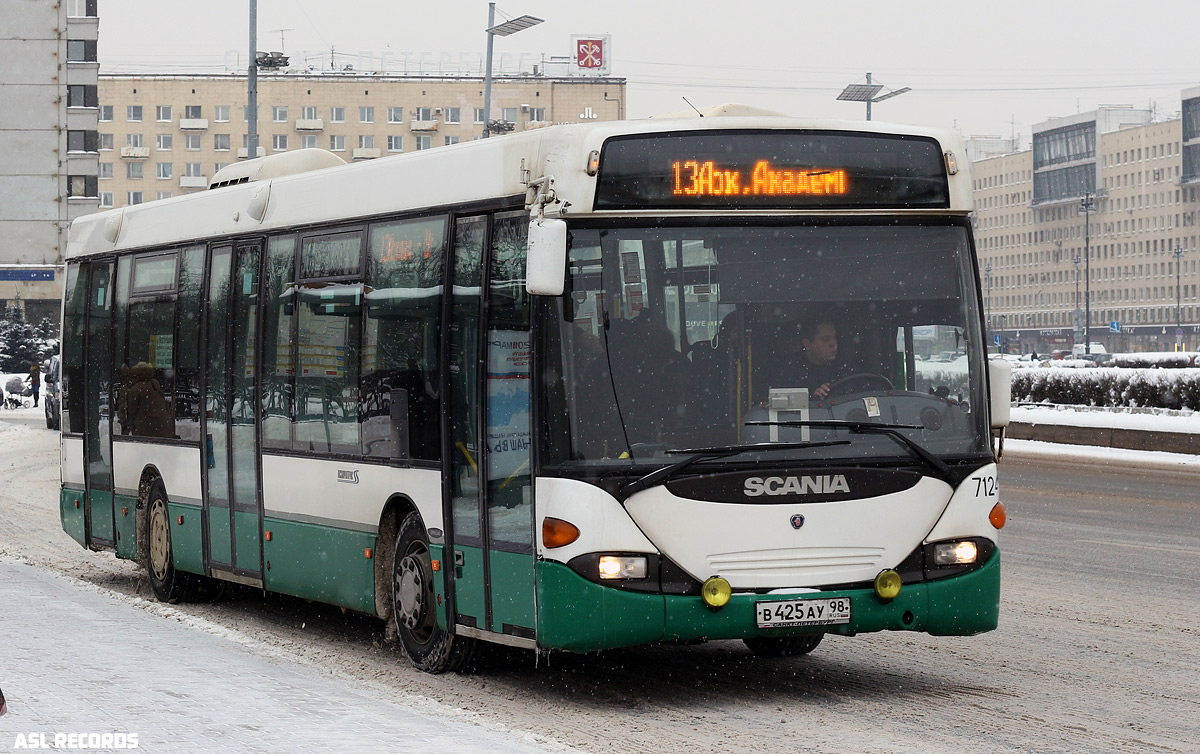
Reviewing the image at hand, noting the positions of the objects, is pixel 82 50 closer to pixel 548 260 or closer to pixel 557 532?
pixel 548 260

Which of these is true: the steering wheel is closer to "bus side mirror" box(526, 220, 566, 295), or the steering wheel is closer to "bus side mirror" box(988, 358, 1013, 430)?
"bus side mirror" box(988, 358, 1013, 430)

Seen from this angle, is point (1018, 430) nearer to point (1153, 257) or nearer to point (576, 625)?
point (576, 625)

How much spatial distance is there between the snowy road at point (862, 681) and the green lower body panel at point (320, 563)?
33cm

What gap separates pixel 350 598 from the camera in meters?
10.4

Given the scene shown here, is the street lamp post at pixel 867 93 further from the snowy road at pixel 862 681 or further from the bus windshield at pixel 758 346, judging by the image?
the bus windshield at pixel 758 346

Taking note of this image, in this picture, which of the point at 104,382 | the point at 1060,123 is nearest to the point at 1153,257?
the point at 1060,123

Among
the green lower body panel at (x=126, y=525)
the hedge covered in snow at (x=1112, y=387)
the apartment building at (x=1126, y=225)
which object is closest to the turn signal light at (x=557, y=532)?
the green lower body panel at (x=126, y=525)

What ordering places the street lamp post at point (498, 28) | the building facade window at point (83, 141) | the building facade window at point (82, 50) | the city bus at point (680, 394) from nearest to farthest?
the city bus at point (680, 394) < the street lamp post at point (498, 28) < the building facade window at point (83, 141) < the building facade window at point (82, 50)

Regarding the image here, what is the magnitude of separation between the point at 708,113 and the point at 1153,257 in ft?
614

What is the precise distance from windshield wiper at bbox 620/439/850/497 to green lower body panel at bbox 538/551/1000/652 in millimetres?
472

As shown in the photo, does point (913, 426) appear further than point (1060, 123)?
No

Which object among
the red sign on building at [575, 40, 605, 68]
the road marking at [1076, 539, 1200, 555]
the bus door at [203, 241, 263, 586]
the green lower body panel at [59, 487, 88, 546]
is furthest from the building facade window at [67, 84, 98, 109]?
the bus door at [203, 241, 263, 586]

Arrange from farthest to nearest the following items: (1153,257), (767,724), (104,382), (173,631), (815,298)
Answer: (1153,257) → (104,382) → (173,631) → (815,298) → (767,724)

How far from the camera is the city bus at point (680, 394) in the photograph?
8.19m
